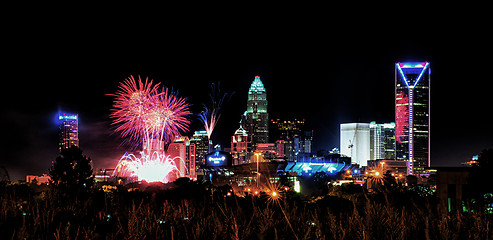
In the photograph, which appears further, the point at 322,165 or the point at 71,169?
the point at 322,165

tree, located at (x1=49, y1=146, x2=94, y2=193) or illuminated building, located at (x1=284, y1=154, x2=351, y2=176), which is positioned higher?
tree, located at (x1=49, y1=146, x2=94, y2=193)

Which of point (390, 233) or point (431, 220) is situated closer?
point (390, 233)

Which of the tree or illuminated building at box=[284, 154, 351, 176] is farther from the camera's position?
illuminated building at box=[284, 154, 351, 176]

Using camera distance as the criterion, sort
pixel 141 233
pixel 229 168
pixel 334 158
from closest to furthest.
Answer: pixel 141 233
pixel 229 168
pixel 334 158

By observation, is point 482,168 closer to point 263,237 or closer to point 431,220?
point 431,220

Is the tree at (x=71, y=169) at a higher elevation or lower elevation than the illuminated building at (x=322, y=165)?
higher

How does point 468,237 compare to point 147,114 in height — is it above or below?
below

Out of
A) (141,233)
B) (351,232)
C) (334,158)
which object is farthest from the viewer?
(334,158)

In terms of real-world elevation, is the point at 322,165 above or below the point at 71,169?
below

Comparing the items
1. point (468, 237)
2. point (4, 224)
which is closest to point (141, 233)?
point (4, 224)

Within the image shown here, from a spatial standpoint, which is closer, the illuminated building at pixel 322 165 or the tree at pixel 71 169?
the tree at pixel 71 169
